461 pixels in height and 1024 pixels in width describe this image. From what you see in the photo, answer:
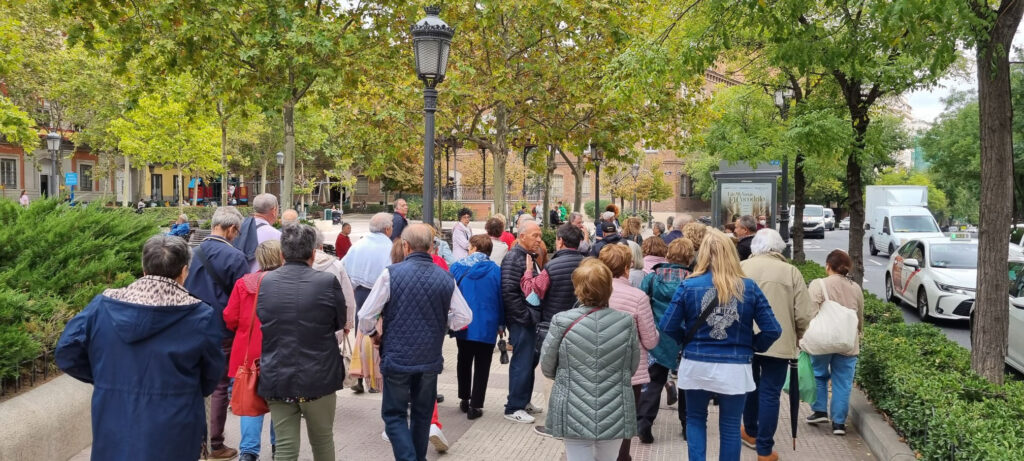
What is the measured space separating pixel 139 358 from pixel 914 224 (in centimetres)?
3087

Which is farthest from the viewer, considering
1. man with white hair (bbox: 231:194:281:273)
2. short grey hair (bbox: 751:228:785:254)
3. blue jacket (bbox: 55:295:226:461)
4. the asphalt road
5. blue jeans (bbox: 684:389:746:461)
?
the asphalt road

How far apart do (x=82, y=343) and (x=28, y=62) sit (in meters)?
40.1

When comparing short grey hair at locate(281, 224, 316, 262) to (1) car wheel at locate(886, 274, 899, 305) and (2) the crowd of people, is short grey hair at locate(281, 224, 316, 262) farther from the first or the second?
(1) car wheel at locate(886, 274, 899, 305)

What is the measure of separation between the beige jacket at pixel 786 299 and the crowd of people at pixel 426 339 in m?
0.01

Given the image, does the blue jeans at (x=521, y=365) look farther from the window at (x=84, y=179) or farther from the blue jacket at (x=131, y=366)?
Result: the window at (x=84, y=179)

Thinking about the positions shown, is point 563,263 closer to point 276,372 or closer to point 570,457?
point 570,457

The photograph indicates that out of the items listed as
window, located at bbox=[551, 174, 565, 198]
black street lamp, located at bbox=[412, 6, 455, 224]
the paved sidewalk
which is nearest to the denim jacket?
the paved sidewalk

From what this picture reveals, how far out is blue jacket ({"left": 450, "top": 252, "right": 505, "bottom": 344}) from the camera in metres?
6.58

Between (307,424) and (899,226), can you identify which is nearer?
(307,424)

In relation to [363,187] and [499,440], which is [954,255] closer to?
[499,440]

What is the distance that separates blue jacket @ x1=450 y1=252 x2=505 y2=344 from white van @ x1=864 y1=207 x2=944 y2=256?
2551cm

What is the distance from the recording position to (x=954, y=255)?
1406 centimetres

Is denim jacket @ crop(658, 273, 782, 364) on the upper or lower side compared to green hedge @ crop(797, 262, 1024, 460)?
upper

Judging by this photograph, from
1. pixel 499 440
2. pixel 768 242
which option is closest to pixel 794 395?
pixel 768 242
